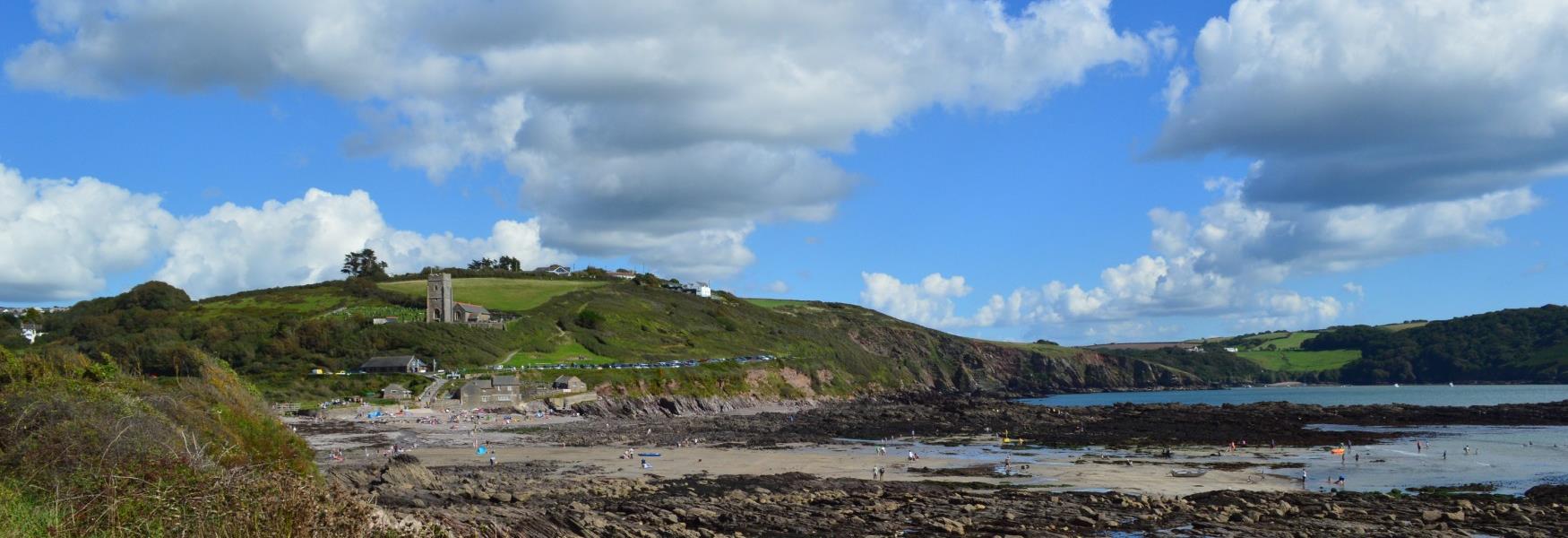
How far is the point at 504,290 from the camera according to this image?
466ft

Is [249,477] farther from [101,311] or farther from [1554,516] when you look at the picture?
[101,311]

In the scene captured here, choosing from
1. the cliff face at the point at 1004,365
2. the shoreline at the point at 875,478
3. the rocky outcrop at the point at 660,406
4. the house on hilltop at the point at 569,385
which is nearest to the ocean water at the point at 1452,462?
the shoreline at the point at 875,478

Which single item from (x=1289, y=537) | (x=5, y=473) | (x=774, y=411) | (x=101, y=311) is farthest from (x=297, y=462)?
(x=101, y=311)

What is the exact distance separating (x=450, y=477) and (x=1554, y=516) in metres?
34.4

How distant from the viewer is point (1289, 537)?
25.3 m

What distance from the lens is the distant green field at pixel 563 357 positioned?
326 ft

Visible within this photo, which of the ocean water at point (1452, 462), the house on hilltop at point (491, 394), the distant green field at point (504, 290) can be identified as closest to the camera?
the ocean water at point (1452, 462)

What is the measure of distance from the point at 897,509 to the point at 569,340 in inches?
3529

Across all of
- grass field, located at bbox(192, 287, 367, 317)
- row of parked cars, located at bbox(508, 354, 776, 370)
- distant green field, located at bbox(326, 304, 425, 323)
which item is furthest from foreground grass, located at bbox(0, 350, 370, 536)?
grass field, located at bbox(192, 287, 367, 317)

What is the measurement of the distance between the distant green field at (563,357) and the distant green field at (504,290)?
19.1 m

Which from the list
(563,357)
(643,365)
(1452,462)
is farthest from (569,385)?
(1452,462)

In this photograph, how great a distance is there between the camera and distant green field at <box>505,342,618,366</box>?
326 feet

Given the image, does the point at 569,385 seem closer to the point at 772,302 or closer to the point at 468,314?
the point at 468,314

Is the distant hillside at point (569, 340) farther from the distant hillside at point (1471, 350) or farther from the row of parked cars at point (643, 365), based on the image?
the distant hillside at point (1471, 350)
